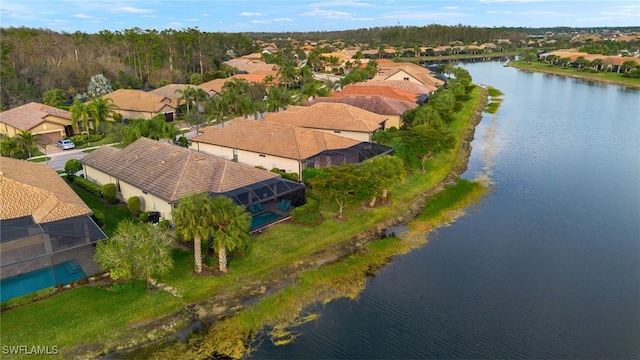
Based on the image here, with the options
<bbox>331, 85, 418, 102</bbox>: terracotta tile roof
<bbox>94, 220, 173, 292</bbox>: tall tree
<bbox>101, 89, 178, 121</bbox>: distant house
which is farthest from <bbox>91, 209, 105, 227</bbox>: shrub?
<bbox>331, 85, 418, 102</bbox>: terracotta tile roof

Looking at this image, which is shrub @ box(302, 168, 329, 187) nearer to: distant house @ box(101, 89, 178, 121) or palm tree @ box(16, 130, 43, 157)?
palm tree @ box(16, 130, 43, 157)

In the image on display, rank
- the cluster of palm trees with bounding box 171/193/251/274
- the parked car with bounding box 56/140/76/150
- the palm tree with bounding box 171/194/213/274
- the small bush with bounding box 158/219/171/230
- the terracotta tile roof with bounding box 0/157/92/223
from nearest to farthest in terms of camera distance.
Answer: the palm tree with bounding box 171/194/213/274
the cluster of palm trees with bounding box 171/193/251/274
the terracotta tile roof with bounding box 0/157/92/223
the small bush with bounding box 158/219/171/230
the parked car with bounding box 56/140/76/150

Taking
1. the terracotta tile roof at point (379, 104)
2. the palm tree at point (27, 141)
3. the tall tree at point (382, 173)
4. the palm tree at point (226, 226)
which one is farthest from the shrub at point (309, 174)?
the palm tree at point (27, 141)

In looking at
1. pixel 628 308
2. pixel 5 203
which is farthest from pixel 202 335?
pixel 628 308

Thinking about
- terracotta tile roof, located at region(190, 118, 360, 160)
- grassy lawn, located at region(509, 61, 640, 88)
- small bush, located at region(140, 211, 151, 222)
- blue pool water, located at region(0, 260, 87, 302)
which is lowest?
blue pool water, located at region(0, 260, 87, 302)

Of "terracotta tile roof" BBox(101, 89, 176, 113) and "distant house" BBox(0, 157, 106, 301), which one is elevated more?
"terracotta tile roof" BBox(101, 89, 176, 113)


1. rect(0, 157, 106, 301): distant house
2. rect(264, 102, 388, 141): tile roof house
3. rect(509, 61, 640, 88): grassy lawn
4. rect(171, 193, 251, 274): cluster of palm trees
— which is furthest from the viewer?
rect(509, 61, 640, 88): grassy lawn

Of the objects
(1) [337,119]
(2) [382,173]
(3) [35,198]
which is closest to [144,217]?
(3) [35,198]
